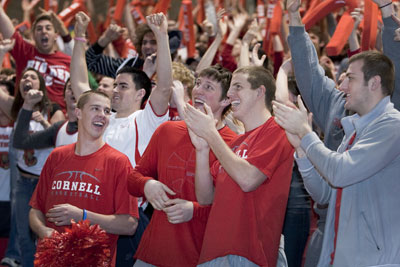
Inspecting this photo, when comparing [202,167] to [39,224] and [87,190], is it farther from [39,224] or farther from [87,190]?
[39,224]

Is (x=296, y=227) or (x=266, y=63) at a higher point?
(x=266, y=63)

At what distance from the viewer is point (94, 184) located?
4090 mm

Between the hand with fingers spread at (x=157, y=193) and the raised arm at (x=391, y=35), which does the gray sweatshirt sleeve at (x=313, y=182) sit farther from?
the raised arm at (x=391, y=35)

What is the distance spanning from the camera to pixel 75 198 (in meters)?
4.07

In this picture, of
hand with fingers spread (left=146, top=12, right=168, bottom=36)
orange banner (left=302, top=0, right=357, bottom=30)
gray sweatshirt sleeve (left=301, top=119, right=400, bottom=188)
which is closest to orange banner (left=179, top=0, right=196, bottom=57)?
orange banner (left=302, top=0, right=357, bottom=30)

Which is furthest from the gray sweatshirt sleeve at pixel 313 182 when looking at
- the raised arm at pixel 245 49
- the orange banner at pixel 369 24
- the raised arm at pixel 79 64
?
the raised arm at pixel 79 64

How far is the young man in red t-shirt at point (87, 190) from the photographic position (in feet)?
13.1

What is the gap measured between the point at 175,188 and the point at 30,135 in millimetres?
2168

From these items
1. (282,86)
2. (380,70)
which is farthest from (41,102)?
(380,70)

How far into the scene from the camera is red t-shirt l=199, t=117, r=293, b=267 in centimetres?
340

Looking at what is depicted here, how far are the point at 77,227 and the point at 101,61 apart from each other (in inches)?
109

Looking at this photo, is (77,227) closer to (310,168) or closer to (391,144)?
(310,168)

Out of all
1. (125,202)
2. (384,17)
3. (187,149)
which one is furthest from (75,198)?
(384,17)

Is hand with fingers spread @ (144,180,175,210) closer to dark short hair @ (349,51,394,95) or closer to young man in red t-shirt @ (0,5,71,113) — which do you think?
dark short hair @ (349,51,394,95)
